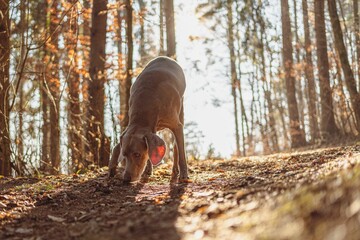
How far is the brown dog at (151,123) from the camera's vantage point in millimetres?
6184

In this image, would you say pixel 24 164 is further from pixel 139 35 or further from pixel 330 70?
pixel 139 35

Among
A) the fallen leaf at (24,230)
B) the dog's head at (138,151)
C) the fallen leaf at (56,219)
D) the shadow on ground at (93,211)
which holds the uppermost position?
the dog's head at (138,151)

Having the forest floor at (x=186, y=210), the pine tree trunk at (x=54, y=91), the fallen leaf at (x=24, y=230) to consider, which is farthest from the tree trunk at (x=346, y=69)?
the fallen leaf at (x=24, y=230)

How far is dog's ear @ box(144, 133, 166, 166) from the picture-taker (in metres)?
6.07

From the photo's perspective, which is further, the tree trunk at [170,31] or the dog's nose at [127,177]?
the tree trunk at [170,31]

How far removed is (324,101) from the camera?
16.2 metres

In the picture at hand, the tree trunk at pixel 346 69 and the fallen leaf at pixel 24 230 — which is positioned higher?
the tree trunk at pixel 346 69

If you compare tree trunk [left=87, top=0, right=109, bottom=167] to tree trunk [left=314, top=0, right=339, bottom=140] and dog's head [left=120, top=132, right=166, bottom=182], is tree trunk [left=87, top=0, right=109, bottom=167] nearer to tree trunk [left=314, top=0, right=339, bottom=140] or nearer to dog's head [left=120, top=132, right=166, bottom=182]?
dog's head [left=120, top=132, right=166, bottom=182]

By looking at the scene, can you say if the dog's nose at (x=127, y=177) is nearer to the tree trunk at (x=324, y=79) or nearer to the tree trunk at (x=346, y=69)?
the tree trunk at (x=346, y=69)

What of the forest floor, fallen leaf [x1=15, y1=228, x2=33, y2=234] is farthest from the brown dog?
fallen leaf [x1=15, y1=228, x2=33, y2=234]

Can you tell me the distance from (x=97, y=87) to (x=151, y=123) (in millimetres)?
Result: 4291

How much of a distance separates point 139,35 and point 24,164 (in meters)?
22.3

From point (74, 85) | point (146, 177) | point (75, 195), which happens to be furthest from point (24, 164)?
point (74, 85)

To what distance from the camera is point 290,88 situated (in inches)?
811
